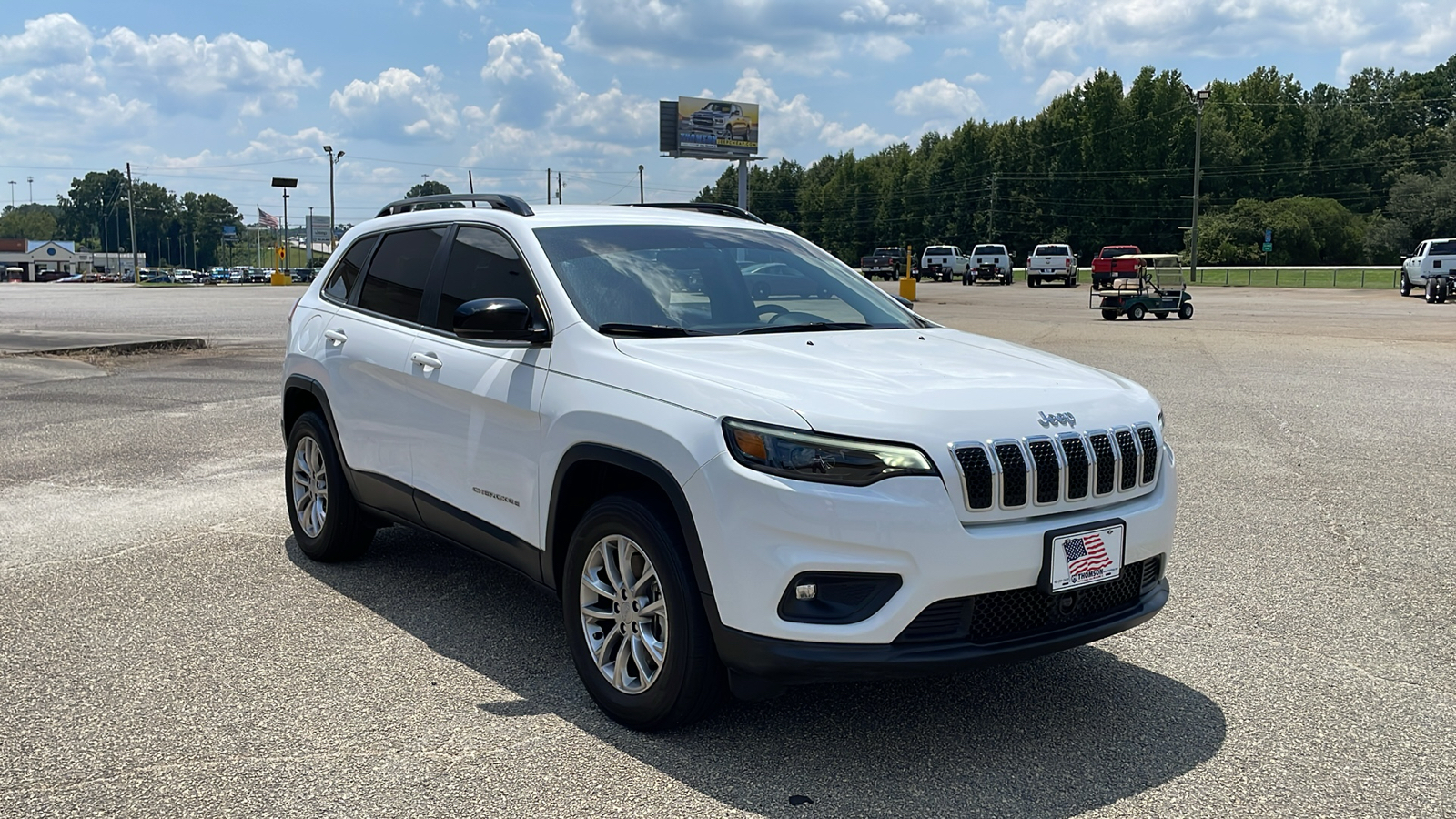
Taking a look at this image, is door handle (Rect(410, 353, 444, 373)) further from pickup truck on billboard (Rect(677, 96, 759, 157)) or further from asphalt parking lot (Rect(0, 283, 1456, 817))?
pickup truck on billboard (Rect(677, 96, 759, 157))

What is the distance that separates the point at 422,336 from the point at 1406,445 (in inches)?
329

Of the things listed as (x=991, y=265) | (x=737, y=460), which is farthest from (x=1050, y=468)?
(x=991, y=265)

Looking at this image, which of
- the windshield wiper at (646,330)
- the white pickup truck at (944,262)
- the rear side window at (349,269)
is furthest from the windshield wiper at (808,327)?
the white pickup truck at (944,262)

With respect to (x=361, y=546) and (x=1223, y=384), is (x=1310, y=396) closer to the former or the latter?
(x=1223, y=384)

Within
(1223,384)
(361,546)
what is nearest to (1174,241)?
(1223,384)

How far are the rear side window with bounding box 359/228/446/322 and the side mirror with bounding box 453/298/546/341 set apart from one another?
0.99 meters

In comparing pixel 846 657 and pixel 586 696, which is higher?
pixel 846 657

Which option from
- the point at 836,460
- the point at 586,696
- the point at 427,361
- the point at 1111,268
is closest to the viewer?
the point at 836,460

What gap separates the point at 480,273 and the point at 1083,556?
2.68 metres

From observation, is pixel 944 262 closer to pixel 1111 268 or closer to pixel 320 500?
pixel 1111 268

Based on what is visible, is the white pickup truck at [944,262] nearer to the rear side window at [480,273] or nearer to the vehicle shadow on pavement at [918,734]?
the rear side window at [480,273]

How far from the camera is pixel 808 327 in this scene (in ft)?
15.3

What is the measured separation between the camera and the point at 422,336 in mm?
5090

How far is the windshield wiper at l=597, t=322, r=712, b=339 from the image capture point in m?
4.23
